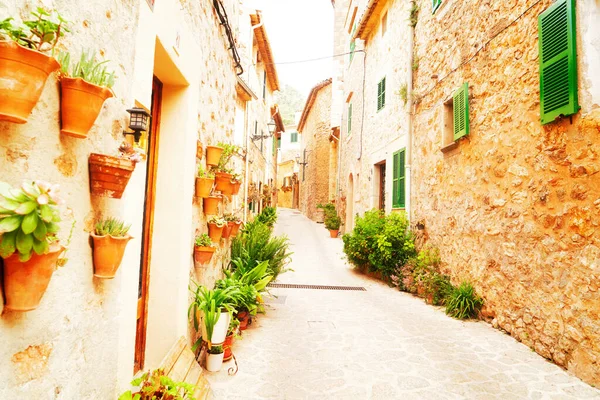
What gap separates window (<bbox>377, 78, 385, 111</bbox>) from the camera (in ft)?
32.6

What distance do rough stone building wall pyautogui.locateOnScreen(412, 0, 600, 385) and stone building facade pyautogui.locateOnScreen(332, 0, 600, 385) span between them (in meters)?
0.01

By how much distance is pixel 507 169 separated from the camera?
4469 millimetres

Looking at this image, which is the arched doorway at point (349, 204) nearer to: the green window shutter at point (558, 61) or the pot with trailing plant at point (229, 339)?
the green window shutter at point (558, 61)

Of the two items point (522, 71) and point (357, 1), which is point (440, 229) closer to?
point (522, 71)

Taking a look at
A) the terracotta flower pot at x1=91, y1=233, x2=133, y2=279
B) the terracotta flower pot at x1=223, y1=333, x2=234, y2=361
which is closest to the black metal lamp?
the terracotta flower pot at x1=91, y1=233, x2=133, y2=279

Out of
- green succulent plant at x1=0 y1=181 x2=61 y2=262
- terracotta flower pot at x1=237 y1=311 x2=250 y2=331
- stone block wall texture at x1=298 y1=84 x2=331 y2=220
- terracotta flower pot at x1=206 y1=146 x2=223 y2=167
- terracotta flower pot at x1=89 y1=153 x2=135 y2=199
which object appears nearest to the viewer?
green succulent plant at x1=0 y1=181 x2=61 y2=262

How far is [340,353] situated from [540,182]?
9.58ft

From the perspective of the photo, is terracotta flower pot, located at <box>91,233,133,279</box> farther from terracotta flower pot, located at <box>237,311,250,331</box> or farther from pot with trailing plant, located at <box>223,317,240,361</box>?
terracotta flower pot, located at <box>237,311,250,331</box>

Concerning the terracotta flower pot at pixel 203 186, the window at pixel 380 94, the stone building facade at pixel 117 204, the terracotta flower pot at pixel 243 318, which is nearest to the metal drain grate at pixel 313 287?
the terracotta flower pot at pixel 243 318

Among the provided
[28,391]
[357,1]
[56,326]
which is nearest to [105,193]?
[56,326]

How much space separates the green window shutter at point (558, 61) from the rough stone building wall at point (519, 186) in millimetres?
75

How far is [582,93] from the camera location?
10.8ft

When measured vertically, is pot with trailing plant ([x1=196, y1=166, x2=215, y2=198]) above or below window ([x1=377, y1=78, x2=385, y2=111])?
below

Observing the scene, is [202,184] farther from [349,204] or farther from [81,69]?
[349,204]
